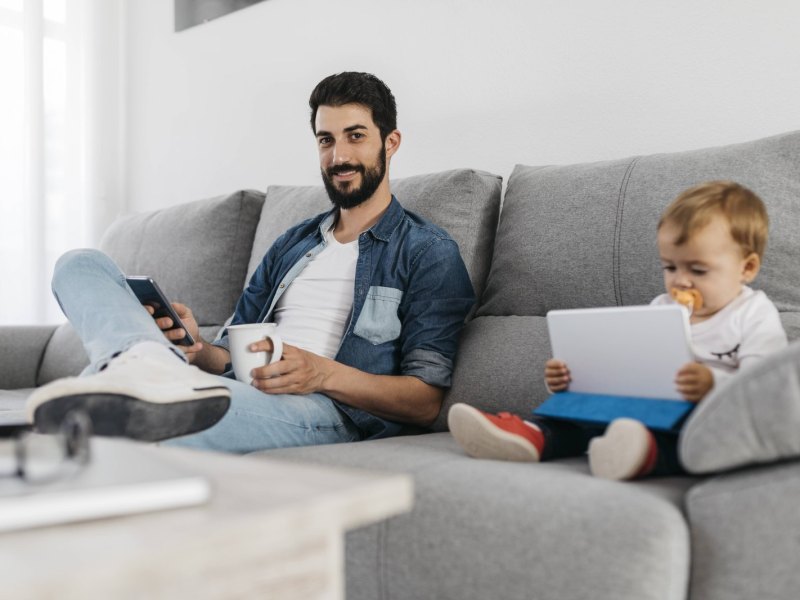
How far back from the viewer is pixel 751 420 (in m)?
0.85

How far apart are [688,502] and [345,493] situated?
475 millimetres

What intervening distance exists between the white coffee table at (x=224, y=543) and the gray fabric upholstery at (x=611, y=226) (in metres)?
0.92

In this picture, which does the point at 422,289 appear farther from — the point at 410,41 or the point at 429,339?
the point at 410,41

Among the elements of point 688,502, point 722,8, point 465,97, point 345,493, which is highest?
point 722,8

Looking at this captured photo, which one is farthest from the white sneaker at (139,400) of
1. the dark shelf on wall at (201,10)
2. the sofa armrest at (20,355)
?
the dark shelf on wall at (201,10)

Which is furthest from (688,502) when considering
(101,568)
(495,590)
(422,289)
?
(422,289)

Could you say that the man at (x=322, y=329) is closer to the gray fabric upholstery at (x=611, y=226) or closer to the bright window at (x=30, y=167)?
the gray fabric upholstery at (x=611, y=226)

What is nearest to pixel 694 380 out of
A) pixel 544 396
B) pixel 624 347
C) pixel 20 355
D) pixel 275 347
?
pixel 624 347

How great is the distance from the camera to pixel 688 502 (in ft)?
2.91

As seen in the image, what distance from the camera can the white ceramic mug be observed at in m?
1.32

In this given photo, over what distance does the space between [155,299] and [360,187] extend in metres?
0.50

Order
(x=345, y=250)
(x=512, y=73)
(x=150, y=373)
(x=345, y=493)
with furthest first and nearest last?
(x=512, y=73)
(x=345, y=250)
(x=150, y=373)
(x=345, y=493)

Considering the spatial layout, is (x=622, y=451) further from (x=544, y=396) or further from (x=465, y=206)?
(x=465, y=206)

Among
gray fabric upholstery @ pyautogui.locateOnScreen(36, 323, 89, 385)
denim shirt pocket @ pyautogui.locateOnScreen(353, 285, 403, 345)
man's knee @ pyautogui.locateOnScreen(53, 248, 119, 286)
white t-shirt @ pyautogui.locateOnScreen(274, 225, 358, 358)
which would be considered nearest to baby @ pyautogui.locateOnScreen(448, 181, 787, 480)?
denim shirt pocket @ pyautogui.locateOnScreen(353, 285, 403, 345)
